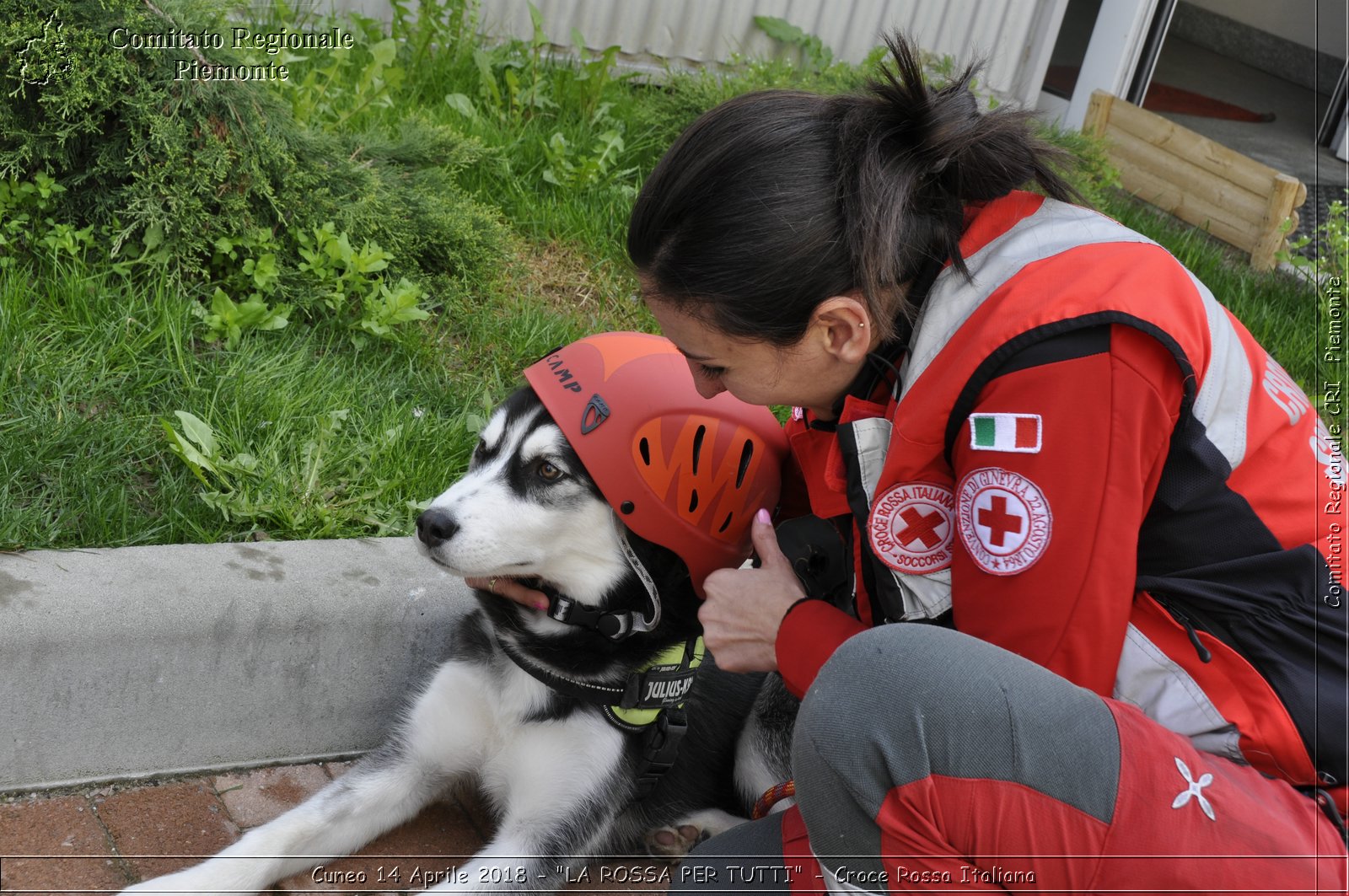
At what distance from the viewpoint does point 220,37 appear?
363 cm

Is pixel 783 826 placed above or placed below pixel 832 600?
below

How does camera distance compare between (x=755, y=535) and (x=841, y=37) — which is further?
(x=841, y=37)

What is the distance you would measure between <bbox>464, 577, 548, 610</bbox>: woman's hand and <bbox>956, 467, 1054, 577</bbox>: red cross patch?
3.57 feet

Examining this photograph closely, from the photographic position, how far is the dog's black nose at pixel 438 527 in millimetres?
2410

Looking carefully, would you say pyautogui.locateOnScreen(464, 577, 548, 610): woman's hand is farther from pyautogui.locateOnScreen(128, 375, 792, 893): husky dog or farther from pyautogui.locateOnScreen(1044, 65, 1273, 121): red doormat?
pyautogui.locateOnScreen(1044, 65, 1273, 121): red doormat

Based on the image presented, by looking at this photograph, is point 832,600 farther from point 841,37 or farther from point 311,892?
point 841,37

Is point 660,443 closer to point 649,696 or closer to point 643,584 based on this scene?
point 643,584

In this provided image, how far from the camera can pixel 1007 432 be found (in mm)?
1807

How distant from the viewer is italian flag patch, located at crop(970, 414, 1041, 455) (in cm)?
179

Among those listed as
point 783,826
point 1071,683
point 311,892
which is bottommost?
point 311,892

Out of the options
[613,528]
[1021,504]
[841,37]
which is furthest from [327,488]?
[841,37]

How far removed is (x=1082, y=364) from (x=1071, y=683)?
0.48 m

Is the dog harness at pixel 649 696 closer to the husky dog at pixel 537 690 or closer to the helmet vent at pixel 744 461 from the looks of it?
the husky dog at pixel 537 690

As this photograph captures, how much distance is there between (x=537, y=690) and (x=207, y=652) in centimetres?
72
